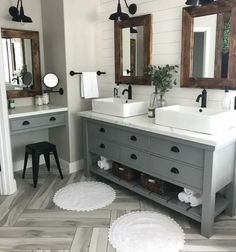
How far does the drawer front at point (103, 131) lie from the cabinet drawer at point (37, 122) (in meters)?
0.42

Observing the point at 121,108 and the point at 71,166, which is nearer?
the point at 121,108

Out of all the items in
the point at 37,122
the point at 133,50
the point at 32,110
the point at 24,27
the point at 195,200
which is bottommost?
the point at 195,200

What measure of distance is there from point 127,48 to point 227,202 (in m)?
1.96

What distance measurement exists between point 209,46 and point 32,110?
78.4 inches

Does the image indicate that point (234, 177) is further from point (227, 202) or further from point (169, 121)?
point (169, 121)

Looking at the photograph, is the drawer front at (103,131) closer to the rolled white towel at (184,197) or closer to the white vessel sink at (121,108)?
the white vessel sink at (121,108)

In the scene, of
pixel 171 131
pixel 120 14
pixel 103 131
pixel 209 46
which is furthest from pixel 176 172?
pixel 120 14

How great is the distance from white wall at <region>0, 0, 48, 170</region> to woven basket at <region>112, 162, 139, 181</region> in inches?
51.5

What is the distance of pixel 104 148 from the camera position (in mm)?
2996

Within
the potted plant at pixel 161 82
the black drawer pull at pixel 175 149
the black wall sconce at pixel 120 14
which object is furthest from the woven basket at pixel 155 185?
the black wall sconce at pixel 120 14

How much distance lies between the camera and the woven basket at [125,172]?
2861mm

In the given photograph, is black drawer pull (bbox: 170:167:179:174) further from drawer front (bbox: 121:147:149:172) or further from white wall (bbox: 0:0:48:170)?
white wall (bbox: 0:0:48:170)

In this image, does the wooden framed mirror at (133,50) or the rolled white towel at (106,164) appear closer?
the wooden framed mirror at (133,50)

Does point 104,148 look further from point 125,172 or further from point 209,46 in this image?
point 209,46
